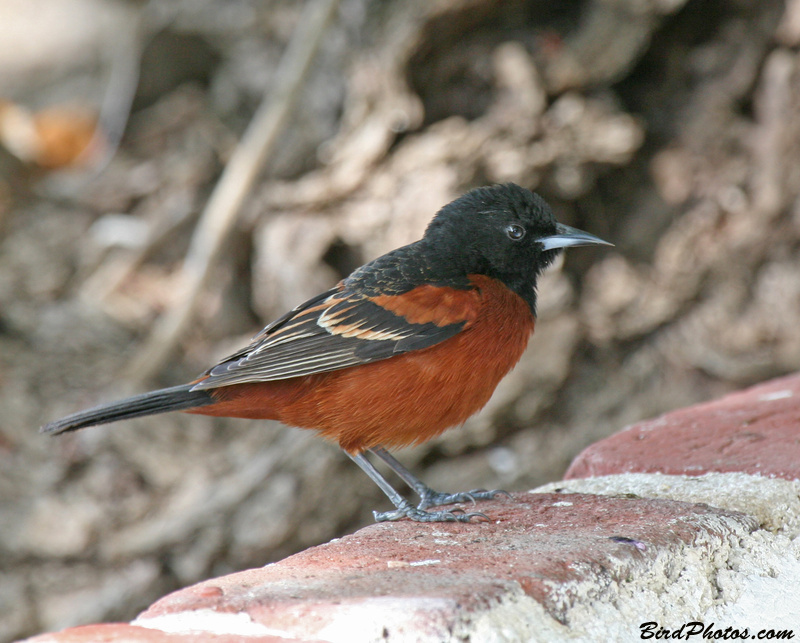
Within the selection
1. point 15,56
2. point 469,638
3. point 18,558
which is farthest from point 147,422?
point 469,638

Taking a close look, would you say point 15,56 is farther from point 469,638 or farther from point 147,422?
point 469,638

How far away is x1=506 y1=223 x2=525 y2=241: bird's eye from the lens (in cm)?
327

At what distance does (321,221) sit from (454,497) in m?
3.12

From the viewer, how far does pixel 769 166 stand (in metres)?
5.79

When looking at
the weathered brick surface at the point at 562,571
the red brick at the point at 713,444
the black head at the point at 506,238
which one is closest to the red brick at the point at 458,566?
the weathered brick surface at the point at 562,571

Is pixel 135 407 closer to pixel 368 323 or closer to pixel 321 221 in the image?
pixel 368 323

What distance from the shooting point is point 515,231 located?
328cm

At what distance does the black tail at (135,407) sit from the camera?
9.31 ft

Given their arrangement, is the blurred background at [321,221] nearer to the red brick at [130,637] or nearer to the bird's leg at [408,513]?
the bird's leg at [408,513]

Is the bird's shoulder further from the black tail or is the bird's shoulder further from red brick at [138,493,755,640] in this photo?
red brick at [138,493,755,640]

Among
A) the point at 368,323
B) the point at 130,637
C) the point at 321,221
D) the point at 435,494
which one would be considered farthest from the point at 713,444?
the point at 321,221

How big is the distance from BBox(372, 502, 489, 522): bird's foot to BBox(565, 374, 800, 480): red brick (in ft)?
1.41

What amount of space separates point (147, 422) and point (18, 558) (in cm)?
116

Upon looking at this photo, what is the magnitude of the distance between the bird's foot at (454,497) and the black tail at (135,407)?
2.69 ft
